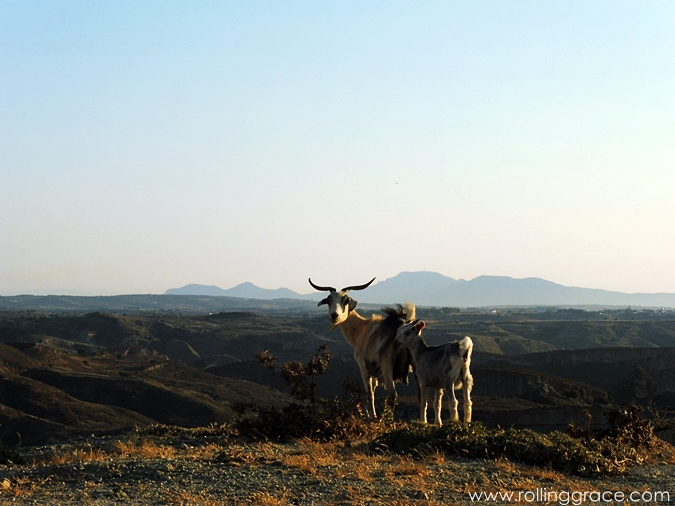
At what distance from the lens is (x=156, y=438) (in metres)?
13.6

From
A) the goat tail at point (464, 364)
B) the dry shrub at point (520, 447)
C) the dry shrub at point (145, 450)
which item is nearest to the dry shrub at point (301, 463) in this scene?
the dry shrub at point (520, 447)

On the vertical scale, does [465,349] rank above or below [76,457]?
above

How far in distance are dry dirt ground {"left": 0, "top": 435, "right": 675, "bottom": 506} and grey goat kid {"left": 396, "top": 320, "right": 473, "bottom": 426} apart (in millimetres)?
2456

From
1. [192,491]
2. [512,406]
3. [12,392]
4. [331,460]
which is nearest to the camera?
[192,491]

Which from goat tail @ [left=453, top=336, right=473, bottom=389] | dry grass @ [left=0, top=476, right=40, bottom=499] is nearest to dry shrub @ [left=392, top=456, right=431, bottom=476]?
goat tail @ [left=453, top=336, right=473, bottom=389]

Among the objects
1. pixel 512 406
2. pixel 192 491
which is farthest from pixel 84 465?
pixel 512 406

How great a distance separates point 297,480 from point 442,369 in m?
4.56

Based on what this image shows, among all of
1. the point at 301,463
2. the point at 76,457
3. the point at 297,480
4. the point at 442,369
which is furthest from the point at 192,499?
the point at 442,369

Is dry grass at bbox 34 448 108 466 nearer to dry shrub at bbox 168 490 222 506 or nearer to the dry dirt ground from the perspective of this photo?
the dry dirt ground

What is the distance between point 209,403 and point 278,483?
35.3 m

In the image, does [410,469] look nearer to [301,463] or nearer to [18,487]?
[301,463]

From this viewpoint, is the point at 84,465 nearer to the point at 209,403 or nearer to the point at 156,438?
Answer: the point at 156,438

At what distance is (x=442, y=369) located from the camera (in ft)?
44.2

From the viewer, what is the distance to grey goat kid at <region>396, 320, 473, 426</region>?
1341 centimetres
